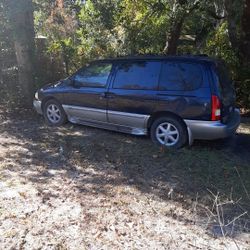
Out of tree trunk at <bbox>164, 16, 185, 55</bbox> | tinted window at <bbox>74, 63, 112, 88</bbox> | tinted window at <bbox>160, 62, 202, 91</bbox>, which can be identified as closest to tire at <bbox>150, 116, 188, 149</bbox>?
tinted window at <bbox>160, 62, 202, 91</bbox>

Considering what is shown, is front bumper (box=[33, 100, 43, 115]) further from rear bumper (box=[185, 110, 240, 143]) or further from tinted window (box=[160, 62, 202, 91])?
rear bumper (box=[185, 110, 240, 143])

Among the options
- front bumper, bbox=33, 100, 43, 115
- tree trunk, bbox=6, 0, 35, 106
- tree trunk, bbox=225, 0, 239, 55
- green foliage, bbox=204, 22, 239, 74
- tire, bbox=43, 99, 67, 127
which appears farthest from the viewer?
green foliage, bbox=204, 22, 239, 74

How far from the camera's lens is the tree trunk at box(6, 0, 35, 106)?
30.4 feet

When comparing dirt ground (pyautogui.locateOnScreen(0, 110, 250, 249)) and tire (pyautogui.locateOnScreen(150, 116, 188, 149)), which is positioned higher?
tire (pyautogui.locateOnScreen(150, 116, 188, 149))

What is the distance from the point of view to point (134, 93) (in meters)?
7.19

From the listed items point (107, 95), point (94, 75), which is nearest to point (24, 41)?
point (94, 75)

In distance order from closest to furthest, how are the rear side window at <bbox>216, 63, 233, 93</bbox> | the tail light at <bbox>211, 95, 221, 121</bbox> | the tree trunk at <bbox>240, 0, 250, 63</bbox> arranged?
the tail light at <bbox>211, 95, 221, 121</bbox> → the rear side window at <bbox>216, 63, 233, 93</bbox> → the tree trunk at <bbox>240, 0, 250, 63</bbox>

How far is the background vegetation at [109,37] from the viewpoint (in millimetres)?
9781

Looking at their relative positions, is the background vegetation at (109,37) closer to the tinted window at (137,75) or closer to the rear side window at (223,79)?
the rear side window at (223,79)

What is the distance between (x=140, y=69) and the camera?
723cm

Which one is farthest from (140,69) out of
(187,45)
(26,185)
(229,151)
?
(187,45)

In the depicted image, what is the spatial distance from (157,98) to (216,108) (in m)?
1.10

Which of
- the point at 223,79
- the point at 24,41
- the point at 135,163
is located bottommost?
the point at 135,163

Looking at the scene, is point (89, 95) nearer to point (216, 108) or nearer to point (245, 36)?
point (216, 108)
